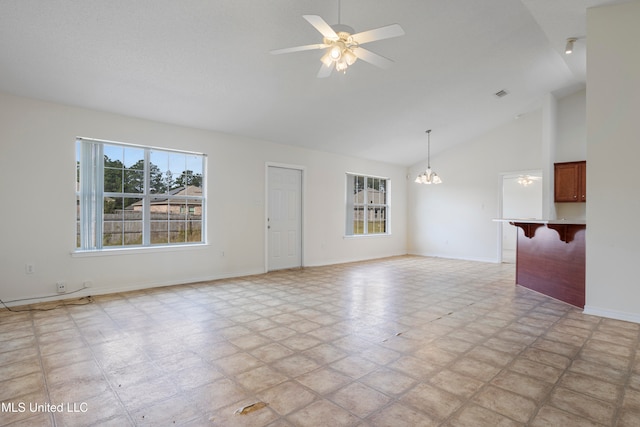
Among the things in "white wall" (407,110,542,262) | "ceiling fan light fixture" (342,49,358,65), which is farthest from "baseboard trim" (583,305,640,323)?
"white wall" (407,110,542,262)

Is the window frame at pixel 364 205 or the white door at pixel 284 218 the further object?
the window frame at pixel 364 205

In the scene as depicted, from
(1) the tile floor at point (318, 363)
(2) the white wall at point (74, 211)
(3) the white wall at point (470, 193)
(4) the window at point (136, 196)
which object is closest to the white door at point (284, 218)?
(2) the white wall at point (74, 211)

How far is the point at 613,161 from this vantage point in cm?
351

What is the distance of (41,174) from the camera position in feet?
13.3

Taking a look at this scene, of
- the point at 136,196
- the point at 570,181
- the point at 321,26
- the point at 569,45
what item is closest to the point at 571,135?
the point at 570,181

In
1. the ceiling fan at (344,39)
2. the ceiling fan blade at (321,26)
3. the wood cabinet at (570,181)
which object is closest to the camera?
the ceiling fan blade at (321,26)

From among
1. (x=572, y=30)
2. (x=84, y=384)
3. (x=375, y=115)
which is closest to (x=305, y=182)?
(x=375, y=115)

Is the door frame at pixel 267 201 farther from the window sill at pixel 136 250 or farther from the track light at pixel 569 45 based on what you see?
the track light at pixel 569 45

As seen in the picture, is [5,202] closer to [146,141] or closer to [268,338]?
[146,141]

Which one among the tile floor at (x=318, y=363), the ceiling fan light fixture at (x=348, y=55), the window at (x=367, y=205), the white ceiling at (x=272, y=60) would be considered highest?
the white ceiling at (x=272, y=60)

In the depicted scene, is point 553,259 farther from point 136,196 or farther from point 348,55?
point 136,196

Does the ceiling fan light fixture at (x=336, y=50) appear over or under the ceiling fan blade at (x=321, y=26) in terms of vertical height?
under

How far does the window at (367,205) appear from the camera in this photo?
311 inches

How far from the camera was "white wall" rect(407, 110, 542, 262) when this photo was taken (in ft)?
23.8
